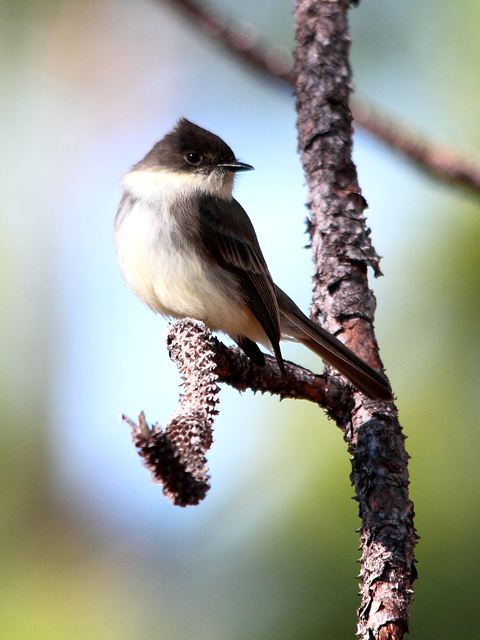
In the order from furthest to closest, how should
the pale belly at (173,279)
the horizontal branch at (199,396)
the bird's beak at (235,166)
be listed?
the bird's beak at (235,166) < the pale belly at (173,279) < the horizontal branch at (199,396)

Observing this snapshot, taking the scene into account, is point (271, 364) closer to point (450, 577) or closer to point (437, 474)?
point (437, 474)

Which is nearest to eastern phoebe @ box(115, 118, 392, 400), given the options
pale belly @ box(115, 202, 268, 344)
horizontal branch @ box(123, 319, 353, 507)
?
pale belly @ box(115, 202, 268, 344)

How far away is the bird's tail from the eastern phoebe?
19mm

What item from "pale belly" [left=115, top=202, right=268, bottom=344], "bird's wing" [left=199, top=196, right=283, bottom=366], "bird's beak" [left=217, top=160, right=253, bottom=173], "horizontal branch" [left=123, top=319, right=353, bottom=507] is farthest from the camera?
"bird's beak" [left=217, top=160, right=253, bottom=173]

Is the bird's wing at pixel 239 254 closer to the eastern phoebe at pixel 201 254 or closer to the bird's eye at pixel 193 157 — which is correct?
the eastern phoebe at pixel 201 254

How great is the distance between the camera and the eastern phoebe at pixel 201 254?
3.43 meters

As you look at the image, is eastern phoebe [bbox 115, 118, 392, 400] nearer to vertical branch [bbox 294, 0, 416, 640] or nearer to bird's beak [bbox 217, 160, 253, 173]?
bird's beak [bbox 217, 160, 253, 173]

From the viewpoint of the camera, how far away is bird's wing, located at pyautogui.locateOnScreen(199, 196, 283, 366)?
358 centimetres

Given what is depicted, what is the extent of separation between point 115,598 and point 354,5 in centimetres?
229

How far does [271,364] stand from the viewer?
2.68 meters

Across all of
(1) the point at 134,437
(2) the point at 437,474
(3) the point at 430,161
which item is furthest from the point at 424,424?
(1) the point at 134,437

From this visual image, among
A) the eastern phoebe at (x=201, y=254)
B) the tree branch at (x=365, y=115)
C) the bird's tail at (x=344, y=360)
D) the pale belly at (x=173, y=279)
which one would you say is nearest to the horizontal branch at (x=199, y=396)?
the bird's tail at (x=344, y=360)

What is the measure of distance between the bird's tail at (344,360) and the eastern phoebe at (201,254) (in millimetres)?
19

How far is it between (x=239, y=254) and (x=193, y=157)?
570 mm
